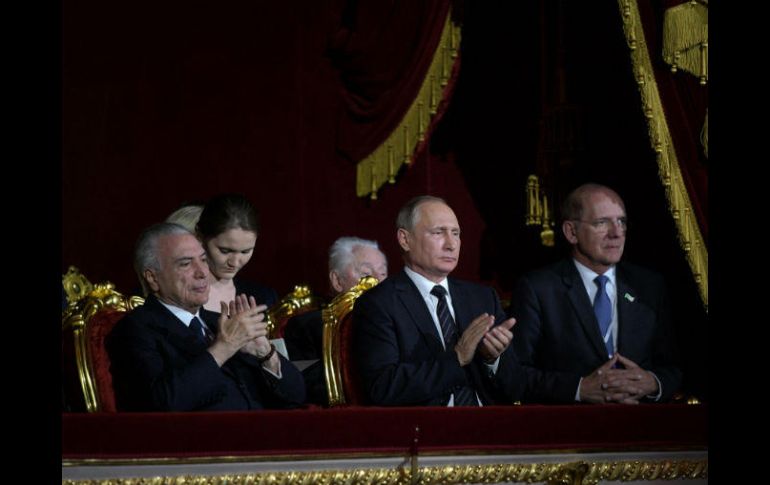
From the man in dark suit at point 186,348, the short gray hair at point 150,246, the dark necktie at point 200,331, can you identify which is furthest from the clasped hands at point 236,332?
the short gray hair at point 150,246

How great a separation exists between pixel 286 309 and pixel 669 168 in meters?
1.12

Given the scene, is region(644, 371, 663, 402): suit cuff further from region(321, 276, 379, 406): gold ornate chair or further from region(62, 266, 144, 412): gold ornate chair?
region(62, 266, 144, 412): gold ornate chair

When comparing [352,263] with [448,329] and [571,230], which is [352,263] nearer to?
[571,230]

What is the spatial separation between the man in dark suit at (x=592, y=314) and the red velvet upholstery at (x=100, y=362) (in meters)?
1.03

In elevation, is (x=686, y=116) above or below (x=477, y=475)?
above

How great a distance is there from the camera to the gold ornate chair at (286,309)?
130 inches

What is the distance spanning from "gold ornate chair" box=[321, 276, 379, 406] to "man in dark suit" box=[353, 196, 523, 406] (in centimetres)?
10

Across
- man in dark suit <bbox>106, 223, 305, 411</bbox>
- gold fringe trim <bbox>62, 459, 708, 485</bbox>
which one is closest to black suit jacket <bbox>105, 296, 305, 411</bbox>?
man in dark suit <bbox>106, 223, 305, 411</bbox>

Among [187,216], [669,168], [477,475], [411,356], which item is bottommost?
[477,475]

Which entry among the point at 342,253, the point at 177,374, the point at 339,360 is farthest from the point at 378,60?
the point at 177,374

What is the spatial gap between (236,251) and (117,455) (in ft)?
3.62

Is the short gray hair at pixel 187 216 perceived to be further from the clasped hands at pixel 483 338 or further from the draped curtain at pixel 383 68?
the draped curtain at pixel 383 68

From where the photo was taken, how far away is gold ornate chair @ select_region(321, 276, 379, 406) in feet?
9.83

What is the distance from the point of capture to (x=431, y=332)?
9.61 feet
